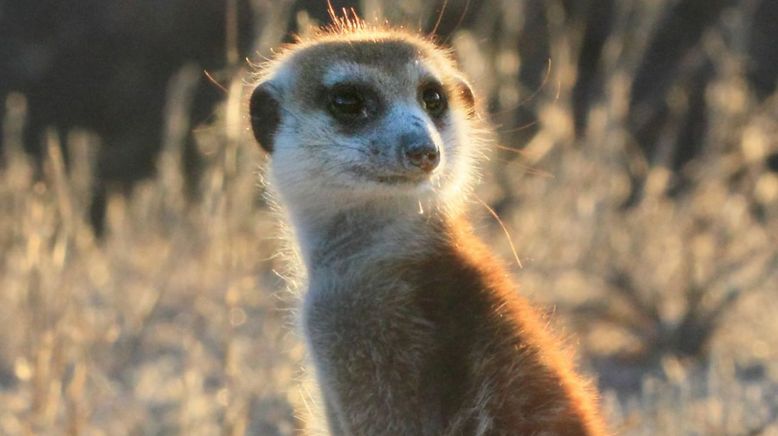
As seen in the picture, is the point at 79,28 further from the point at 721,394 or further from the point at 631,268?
the point at 721,394

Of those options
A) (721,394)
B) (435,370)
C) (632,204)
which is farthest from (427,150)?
(632,204)

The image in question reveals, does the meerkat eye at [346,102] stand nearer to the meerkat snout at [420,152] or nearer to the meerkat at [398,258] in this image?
the meerkat at [398,258]

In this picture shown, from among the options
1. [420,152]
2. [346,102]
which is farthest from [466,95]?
[420,152]

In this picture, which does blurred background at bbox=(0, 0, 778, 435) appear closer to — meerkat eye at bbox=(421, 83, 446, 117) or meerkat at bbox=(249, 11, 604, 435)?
meerkat at bbox=(249, 11, 604, 435)

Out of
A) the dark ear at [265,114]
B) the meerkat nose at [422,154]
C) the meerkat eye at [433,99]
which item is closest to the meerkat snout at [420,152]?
the meerkat nose at [422,154]

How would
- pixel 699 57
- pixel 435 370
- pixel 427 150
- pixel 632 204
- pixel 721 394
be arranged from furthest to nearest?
1. pixel 632 204
2. pixel 699 57
3. pixel 721 394
4. pixel 427 150
5. pixel 435 370

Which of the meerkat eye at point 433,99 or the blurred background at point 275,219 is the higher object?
the meerkat eye at point 433,99

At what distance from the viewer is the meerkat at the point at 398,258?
277 cm

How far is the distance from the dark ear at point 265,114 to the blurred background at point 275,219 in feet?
0.37

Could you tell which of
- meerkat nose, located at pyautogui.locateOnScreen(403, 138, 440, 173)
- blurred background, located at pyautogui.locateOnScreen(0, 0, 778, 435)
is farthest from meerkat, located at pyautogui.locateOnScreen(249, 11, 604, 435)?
blurred background, located at pyautogui.locateOnScreen(0, 0, 778, 435)

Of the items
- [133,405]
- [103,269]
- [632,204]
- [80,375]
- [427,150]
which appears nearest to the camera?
[427,150]

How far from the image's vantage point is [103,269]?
6480mm

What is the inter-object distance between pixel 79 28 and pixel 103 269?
83.3 inches

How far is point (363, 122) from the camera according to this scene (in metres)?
3.12
